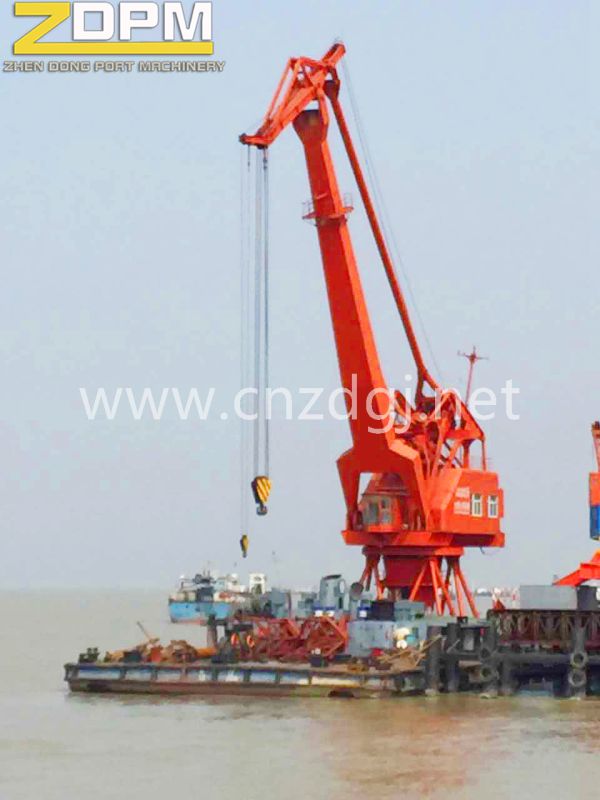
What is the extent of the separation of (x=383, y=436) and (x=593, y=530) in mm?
7077

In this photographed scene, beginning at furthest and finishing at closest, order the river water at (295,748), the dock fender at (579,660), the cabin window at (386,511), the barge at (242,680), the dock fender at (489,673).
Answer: the cabin window at (386,511) → the dock fender at (489,673) → the dock fender at (579,660) → the barge at (242,680) → the river water at (295,748)

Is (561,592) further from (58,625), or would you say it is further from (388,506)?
(58,625)

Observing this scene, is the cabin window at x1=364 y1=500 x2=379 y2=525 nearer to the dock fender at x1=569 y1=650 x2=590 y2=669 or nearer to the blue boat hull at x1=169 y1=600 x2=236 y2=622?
the dock fender at x1=569 y1=650 x2=590 y2=669

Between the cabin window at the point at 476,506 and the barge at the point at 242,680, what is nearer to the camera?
the barge at the point at 242,680

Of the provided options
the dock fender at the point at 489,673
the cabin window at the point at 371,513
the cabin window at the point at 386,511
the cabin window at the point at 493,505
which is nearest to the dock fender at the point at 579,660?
the dock fender at the point at 489,673

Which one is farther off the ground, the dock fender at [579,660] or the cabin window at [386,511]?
the cabin window at [386,511]

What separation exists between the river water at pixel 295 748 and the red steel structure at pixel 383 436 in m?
9.57

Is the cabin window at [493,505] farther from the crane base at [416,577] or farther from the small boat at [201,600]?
the small boat at [201,600]

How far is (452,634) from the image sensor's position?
51.1 metres

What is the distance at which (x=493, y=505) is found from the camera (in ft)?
205

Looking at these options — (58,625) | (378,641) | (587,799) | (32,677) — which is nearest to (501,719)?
(378,641)

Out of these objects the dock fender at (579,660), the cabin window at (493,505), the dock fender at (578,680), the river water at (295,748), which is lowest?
the river water at (295,748)

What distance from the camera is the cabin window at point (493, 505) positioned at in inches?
2445

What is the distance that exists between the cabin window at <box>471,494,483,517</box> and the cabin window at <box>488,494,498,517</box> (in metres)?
0.76
